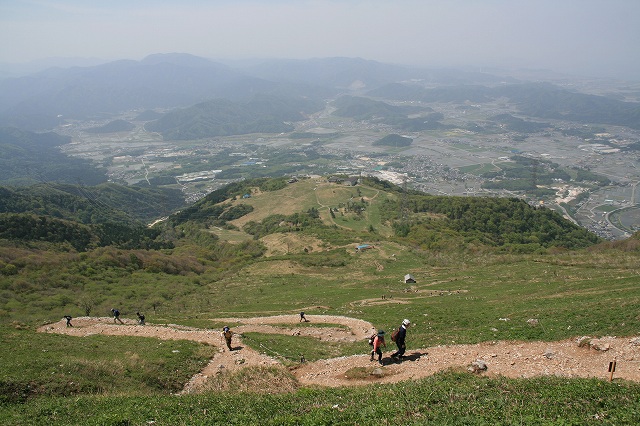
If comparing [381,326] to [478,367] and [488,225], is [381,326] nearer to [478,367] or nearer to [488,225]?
[478,367]

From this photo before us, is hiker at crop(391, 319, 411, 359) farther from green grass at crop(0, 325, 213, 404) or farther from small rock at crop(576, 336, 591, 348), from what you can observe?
green grass at crop(0, 325, 213, 404)

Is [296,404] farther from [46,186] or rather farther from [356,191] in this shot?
[46,186]

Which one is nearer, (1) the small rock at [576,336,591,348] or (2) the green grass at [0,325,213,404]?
(2) the green grass at [0,325,213,404]

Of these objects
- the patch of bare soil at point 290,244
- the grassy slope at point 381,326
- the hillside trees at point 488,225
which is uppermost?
the grassy slope at point 381,326

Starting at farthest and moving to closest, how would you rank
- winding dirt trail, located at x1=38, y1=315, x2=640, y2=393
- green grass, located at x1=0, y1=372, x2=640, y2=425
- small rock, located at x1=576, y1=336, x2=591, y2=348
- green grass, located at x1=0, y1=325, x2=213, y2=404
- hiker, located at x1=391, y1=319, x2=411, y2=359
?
hiker, located at x1=391, y1=319, x2=411, y2=359 → small rock, located at x1=576, y1=336, x2=591, y2=348 → green grass, located at x1=0, y1=325, x2=213, y2=404 → winding dirt trail, located at x1=38, y1=315, x2=640, y2=393 → green grass, located at x1=0, y1=372, x2=640, y2=425

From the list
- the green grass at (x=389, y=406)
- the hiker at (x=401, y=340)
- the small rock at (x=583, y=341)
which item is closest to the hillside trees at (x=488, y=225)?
the small rock at (x=583, y=341)

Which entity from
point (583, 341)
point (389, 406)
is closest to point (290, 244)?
point (583, 341)

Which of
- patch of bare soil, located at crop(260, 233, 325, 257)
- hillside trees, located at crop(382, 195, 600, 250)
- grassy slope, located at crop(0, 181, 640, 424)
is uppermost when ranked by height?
grassy slope, located at crop(0, 181, 640, 424)

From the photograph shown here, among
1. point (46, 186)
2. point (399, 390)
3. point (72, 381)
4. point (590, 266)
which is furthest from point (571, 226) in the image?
point (46, 186)

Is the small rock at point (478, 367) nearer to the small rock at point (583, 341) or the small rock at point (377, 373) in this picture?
the small rock at point (377, 373)

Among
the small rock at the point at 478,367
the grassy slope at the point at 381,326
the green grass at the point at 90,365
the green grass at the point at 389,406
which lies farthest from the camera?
the green grass at the point at 90,365

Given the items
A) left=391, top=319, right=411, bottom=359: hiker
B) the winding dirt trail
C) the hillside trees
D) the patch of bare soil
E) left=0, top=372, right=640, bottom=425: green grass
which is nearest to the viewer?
left=0, top=372, right=640, bottom=425: green grass

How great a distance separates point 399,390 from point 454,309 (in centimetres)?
1712

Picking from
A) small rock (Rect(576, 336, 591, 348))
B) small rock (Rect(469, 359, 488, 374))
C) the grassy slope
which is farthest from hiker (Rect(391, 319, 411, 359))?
small rock (Rect(576, 336, 591, 348))
